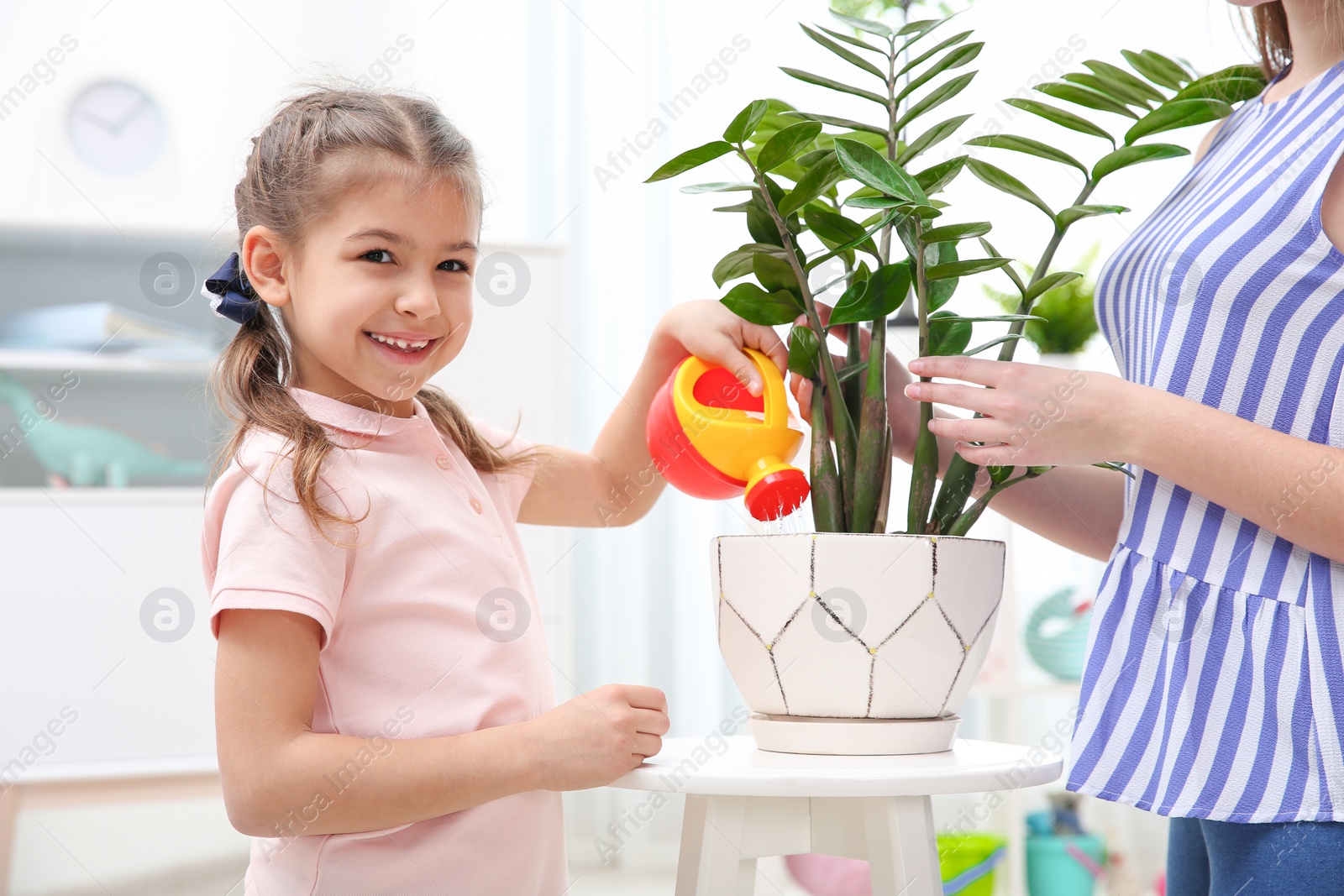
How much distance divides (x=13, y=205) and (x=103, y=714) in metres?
1.09

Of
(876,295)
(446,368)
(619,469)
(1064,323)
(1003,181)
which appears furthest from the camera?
(446,368)

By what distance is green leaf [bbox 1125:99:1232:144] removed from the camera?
742mm

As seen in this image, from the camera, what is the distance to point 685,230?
231cm

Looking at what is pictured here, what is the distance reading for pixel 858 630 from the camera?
2.08 ft

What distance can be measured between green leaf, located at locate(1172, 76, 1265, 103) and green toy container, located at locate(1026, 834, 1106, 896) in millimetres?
1495

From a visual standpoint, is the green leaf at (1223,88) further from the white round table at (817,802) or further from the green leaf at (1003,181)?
the white round table at (817,802)

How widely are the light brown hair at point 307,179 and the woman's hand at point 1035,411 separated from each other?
0.38 m

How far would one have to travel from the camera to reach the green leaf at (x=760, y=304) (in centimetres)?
73

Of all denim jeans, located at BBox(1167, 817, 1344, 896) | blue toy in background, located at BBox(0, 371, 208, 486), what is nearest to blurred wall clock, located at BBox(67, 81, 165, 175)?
blue toy in background, located at BBox(0, 371, 208, 486)

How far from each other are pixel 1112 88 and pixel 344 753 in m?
0.77

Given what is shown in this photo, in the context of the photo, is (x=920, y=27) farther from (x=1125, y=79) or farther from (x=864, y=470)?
(x=864, y=470)

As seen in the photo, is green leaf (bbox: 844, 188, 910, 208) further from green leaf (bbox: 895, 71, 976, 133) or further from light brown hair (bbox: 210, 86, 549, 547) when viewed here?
light brown hair (bbox: 210, 86, 549, 547)

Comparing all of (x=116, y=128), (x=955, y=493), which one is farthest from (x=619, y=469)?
(x=116, y=128)

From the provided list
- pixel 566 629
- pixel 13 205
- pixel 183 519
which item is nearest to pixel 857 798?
pixel 566 629
